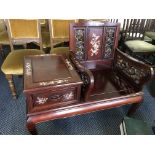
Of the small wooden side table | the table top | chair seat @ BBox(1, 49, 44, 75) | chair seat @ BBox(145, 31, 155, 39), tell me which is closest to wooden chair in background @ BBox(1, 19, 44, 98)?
chair seat @ BBox(1, 49, 44, 75)

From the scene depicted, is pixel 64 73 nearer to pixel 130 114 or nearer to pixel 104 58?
Result: pixel 104 58

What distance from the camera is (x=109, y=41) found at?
1.31m

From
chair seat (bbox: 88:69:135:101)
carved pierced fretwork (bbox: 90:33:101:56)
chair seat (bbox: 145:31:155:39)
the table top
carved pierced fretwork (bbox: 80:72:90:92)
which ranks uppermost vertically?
carved pierced fretwork (bbox: 90:33:101:56)

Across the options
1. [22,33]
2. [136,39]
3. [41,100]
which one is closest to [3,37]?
[22,33]

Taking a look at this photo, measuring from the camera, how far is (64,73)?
3.27 ft

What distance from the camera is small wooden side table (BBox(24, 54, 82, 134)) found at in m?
0.86

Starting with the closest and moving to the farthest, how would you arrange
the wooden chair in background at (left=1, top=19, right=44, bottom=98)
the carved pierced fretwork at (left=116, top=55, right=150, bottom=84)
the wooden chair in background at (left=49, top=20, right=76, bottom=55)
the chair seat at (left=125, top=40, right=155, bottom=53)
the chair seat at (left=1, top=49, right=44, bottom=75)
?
the carved pierced fretwork at (left=116, top=55, right=150, bottom=84), the chair seat at (left=1, top=49, right=44, bottom=75), the wooden chair in background at (left=1, top=19, right=44, bottom=98), the wooden chair in background at (left=49, top=20, right=76, bottom=55), the chair seat at (left=125, top=40, right=155, bottom=53)

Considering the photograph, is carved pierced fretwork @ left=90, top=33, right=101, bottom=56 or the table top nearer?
the table top

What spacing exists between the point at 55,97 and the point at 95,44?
0.61m

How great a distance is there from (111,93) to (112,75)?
0.26 metres

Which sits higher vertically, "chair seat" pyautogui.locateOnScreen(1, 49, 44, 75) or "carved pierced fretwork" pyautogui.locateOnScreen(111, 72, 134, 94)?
"chair seat" pyautogui.locateOnScreen(1, 49, 44, 75)

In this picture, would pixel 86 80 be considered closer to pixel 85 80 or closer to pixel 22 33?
pixel 85 80

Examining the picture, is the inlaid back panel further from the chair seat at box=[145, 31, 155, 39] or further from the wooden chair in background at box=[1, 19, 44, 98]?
the chair seat at box=[145, 31, 155, 39]
